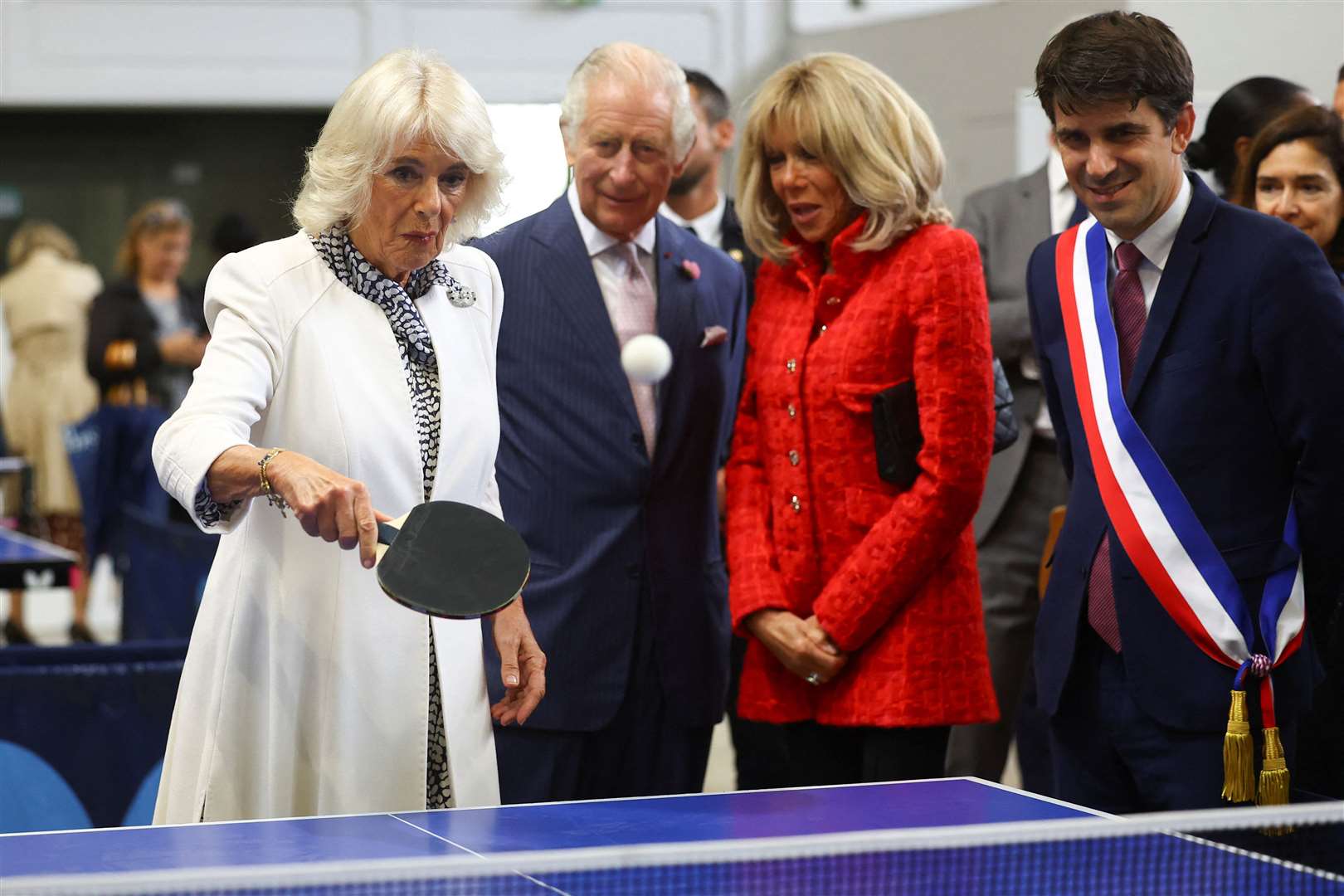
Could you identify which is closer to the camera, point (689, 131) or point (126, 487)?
point (689, 131)

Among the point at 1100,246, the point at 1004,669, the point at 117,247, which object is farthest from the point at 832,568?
the point at 117,247

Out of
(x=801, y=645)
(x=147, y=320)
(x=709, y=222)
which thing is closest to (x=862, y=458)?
(x=801, y=645)

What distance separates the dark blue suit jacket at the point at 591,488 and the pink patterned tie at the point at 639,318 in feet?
0.06

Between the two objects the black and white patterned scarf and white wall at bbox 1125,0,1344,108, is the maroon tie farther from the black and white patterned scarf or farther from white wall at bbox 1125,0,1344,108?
white wall at bbox 1125,0,1344,108

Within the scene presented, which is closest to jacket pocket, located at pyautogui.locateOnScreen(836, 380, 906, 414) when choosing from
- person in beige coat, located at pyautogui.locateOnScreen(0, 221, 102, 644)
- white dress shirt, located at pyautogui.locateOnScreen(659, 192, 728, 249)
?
white dress shirt, located at pyautogui.locateOnScreen(659, 192, 728, 249)

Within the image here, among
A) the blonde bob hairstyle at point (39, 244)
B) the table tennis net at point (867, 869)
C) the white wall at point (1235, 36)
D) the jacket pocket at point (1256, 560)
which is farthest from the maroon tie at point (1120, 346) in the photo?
the blonde bob hairstyle at point (39, 244)

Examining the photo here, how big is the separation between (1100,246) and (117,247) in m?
9.91

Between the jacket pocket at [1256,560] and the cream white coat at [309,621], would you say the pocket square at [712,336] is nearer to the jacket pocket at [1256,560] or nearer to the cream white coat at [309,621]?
the cream white coat at [309,621]

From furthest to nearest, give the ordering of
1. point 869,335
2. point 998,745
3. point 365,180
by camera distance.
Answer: point 998,745 < point 869,335 < point 365,180

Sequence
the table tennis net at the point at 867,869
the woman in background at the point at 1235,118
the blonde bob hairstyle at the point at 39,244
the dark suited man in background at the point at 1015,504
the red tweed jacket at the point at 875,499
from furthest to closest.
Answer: the blonde bob hairstyle at the point at 39,244, the dark suited man in background at the point at 1015,504, the woman in background at the point at 1235,118, the red tweed jacket at the point at 875,499, the table tennis net at the point at 867,869

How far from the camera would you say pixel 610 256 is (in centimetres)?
314

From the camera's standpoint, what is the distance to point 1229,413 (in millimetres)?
2621

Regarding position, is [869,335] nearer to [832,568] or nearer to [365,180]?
[832,568]

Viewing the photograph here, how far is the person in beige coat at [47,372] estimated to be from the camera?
913 centimetres
